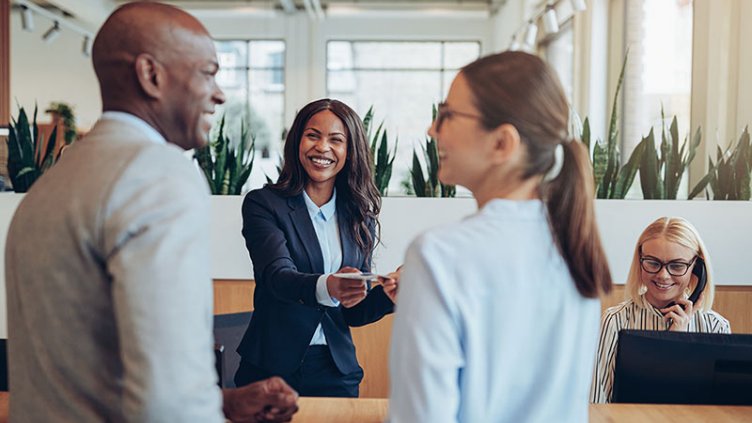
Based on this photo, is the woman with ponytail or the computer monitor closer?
the woman with ponytail

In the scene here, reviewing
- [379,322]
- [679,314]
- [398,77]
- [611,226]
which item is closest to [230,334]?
[379,322]

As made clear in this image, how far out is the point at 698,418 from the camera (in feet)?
6.04

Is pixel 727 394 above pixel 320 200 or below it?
below

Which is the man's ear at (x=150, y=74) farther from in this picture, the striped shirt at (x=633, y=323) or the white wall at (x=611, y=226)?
the white wall at (x=611, y=226)

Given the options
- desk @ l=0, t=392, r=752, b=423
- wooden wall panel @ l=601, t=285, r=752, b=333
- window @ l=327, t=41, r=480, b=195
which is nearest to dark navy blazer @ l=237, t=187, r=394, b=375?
desk @ l=0, t=392, r=752, b=423

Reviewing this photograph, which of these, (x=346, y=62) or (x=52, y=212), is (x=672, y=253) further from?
(x=346, y=62)

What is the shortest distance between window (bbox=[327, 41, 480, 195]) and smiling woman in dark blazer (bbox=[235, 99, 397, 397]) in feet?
37.7

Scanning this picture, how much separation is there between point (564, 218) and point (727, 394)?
0.95m

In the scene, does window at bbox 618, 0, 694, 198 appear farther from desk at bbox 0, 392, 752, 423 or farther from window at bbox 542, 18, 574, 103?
desk at bbox 0, 392, 752, 423

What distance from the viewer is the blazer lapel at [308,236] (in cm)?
232

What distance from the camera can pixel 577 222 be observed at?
1.14m

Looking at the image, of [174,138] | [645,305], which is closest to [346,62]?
[645,305]

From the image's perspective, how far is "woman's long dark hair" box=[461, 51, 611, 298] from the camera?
3.67 ft

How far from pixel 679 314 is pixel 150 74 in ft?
6.41
